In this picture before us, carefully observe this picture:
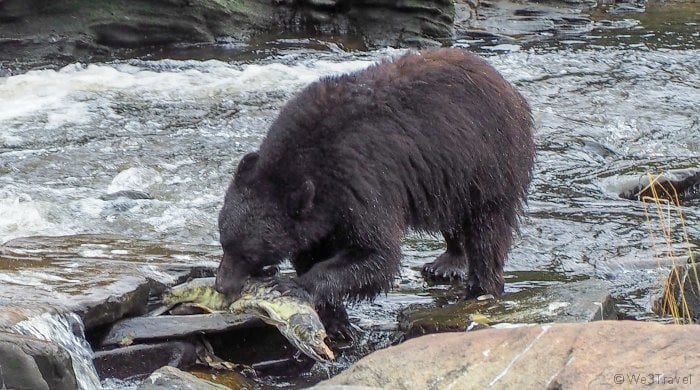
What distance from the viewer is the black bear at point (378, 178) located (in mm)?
5453

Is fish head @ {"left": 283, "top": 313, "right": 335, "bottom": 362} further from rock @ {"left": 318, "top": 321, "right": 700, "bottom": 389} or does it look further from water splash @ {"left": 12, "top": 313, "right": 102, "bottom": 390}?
water splash @ {"left": 12, "top": 313, "right": 102, "bottom": 390}

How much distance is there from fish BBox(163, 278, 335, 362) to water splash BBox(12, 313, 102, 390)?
0.71 meters

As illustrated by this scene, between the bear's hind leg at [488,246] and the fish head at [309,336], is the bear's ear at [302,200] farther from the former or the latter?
the bear's hind leg at [488,246]

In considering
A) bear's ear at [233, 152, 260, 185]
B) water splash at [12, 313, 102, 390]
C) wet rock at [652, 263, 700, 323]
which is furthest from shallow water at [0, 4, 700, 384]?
bear's ear at [233, 152, 260, 185]

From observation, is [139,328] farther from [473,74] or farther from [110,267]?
[473,74]

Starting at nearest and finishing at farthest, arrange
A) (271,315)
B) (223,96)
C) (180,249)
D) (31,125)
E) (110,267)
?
(271,315)
(110,267)
(180,249)
(31,125)
(223,96)

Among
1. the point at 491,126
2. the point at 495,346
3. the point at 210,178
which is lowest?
the point at 210,178

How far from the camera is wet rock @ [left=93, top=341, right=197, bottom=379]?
5.18 meters

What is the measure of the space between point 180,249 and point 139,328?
1282 millimetres

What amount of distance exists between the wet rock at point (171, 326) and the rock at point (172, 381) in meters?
0.47

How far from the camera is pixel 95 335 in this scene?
529 cm

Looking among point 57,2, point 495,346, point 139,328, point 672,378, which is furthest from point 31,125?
point 672,378

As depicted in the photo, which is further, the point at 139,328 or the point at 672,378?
the point at 139,328

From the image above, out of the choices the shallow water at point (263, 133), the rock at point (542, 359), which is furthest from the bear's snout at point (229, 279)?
the rock at point (542, 359)
